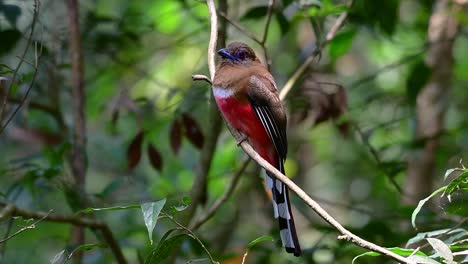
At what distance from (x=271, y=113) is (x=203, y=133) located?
1.79 metres

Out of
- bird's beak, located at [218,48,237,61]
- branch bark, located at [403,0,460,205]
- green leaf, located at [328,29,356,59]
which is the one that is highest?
bird's beak, located at [218,48,237,61]

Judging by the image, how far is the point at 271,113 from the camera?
349 centimetres

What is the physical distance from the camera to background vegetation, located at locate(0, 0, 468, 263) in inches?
137

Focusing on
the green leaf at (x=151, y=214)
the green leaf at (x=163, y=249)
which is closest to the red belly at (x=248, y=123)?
the green leaf at (x=163, y=249)

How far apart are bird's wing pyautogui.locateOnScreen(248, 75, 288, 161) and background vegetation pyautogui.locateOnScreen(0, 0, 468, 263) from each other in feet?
0.42

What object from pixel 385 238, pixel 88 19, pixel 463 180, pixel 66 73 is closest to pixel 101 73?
pixel 88 19

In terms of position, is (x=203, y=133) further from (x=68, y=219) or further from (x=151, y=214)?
(x=151, y=214)

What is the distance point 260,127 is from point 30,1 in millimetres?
1821

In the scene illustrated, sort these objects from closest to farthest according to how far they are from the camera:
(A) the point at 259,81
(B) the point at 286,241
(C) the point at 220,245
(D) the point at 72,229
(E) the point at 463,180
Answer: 1. (E) the point at 463,180
2. (B) the point at 286,241
3. (A) the point at 259,81
4. (D) the point at 72,229
5. (C) the point at 220,245

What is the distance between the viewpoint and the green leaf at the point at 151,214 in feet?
6.95

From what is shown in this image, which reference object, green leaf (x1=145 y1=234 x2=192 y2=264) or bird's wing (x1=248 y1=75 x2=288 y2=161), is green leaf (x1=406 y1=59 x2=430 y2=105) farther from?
green leaf (x1=145 y1=234 x2=192 y2=264)

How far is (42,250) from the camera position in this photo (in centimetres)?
587

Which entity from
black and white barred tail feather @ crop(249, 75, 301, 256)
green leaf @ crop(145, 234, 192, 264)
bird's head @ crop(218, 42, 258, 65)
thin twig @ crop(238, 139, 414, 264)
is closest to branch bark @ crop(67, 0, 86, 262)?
bird's head @ crop(218, 42, 258, 65)

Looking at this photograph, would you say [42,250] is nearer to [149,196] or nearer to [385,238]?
[149,196]
